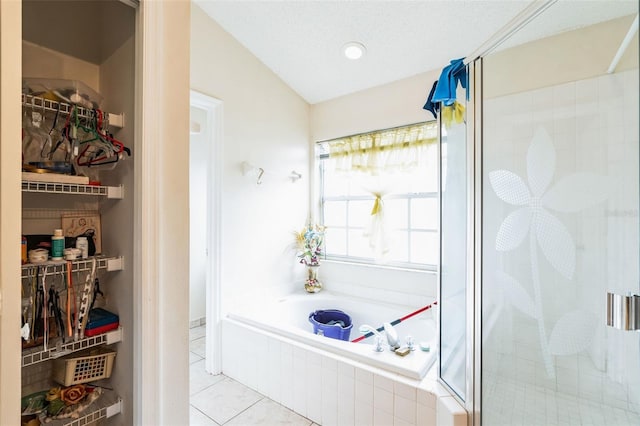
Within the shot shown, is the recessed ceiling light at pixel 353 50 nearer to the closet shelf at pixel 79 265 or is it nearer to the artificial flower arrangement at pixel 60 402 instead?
the closet shelf at pixel 79 265

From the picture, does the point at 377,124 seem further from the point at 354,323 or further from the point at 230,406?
the point at 230,406

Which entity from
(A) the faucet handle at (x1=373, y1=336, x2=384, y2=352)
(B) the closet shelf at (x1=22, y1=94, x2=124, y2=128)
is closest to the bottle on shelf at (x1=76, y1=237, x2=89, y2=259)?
(B) the closet shelf at (x1=22, y1=94, x2=124, y2=128)

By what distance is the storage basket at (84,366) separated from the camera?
1.08 meters

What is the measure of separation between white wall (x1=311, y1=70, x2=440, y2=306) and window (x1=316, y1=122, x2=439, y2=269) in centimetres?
9

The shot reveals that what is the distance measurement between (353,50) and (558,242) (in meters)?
1.94

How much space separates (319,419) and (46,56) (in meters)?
2.22

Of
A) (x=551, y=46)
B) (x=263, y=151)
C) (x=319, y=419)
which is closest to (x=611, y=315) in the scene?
(x=551, y=46)

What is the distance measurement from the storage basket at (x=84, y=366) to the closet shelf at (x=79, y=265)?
0.32 metres

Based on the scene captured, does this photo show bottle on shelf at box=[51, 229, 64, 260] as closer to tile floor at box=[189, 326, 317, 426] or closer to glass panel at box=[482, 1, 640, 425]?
tile floor at box=[189, 326, 317, 426]

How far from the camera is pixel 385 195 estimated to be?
2.89 meters

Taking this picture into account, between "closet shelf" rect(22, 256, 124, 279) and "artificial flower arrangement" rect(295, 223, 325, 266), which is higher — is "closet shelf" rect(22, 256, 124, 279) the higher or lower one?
the higher one

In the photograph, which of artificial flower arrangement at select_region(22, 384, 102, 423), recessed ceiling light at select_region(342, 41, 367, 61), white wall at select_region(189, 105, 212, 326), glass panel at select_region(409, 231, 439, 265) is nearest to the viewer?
artificial flower arrangement at select_region(22, 384, 102, 423)

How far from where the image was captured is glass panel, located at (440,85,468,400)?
1429mm

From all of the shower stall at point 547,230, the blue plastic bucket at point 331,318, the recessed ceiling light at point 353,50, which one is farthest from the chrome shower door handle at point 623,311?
the recessed ceiling light at point 353,50
